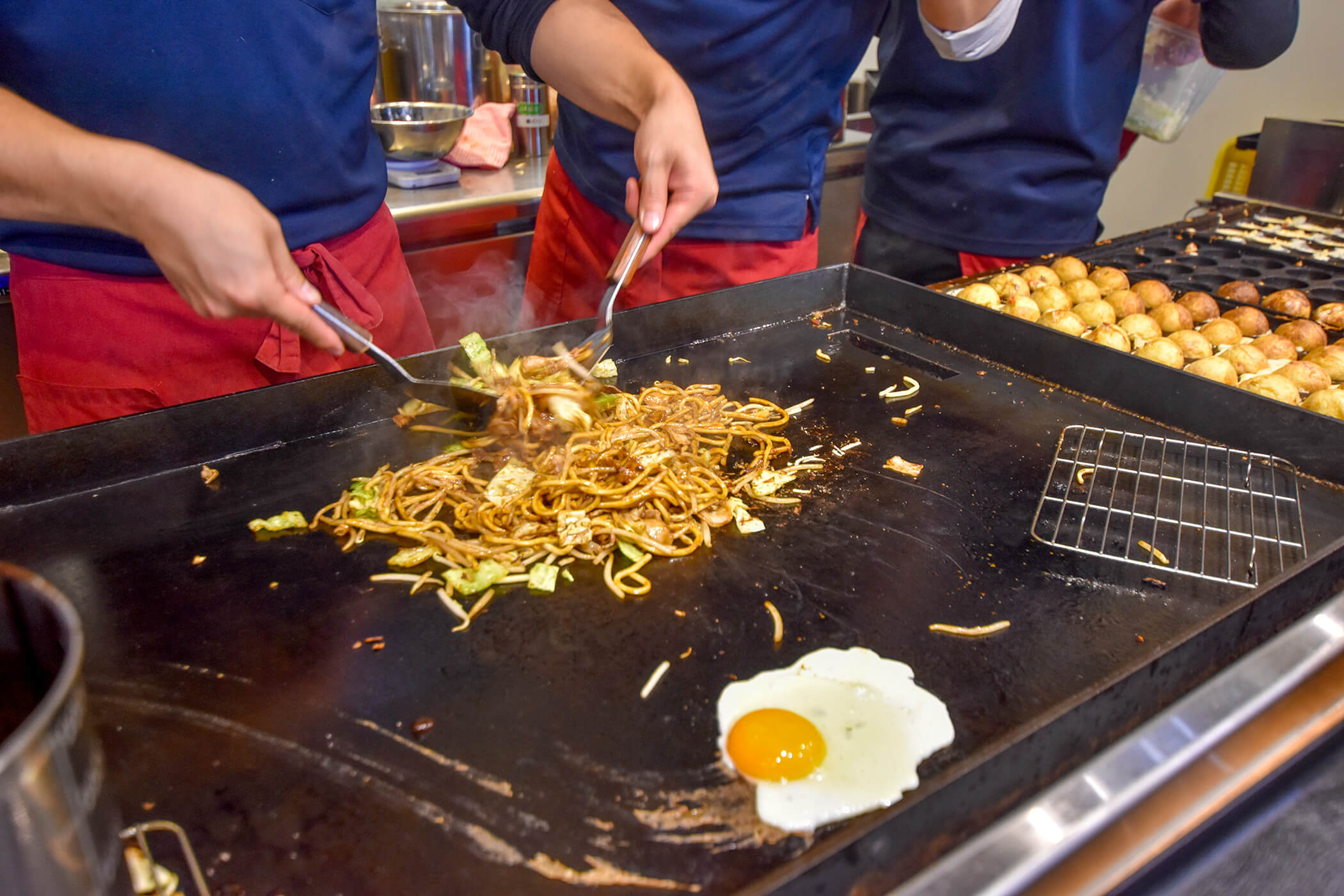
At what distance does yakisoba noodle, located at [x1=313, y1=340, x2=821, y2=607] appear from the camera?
202cm

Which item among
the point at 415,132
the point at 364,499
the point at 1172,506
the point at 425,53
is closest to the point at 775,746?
the point at 364,499

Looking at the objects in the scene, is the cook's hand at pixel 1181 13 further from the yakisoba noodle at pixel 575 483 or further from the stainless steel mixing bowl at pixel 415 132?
the stainless steel mixing bowl at pixel 415 132

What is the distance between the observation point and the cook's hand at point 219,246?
1.68m

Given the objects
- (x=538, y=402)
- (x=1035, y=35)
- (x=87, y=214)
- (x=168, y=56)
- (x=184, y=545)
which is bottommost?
→ (x=184, y=545)

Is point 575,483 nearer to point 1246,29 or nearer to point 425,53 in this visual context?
point 1246,29

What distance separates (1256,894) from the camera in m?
1.21

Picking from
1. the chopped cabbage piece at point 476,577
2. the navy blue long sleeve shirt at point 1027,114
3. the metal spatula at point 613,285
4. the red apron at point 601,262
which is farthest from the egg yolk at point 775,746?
the navy blue long sleeve shirt at point 1027,114

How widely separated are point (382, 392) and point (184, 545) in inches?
27.4

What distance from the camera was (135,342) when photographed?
2.32 m

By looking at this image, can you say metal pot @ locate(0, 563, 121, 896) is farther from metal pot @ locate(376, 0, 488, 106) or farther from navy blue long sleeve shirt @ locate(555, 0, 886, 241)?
metal pot @ locate(376, 0, 488, 106)

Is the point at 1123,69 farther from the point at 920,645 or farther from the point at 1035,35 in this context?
the point at 920,645

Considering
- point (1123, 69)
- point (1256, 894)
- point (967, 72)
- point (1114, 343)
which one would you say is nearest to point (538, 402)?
point (1256, 894)

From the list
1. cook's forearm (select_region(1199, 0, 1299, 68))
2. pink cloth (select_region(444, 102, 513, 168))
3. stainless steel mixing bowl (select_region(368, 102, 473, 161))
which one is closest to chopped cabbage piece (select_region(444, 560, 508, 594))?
stainless steel mixing bowl (select_region(368, 102, 473, 161))

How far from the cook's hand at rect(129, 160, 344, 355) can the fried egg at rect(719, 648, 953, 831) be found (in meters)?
1.21
